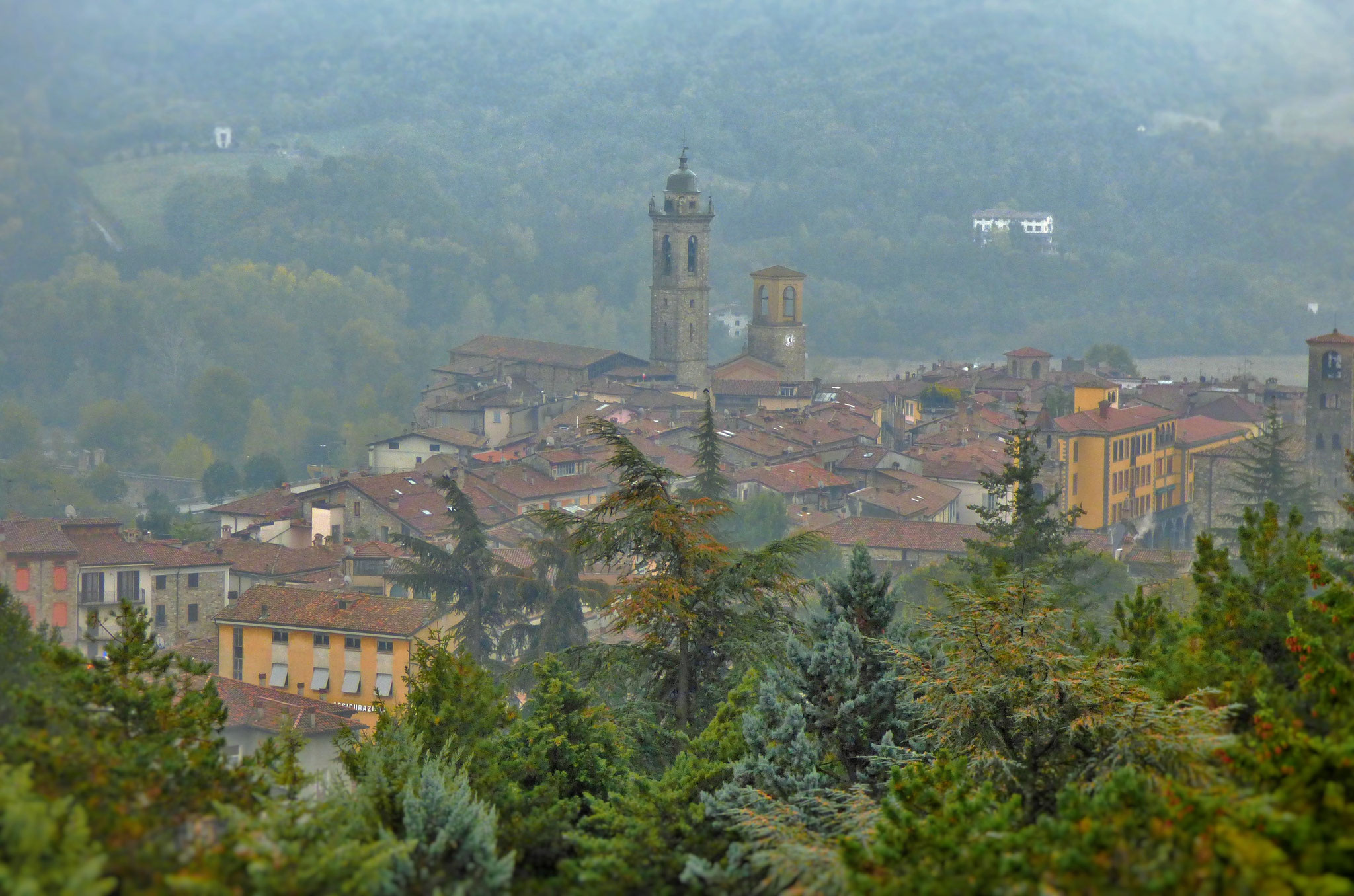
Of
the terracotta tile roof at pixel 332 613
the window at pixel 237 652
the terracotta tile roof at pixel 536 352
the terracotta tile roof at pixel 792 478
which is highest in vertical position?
the terracotta tile roof at pixel 536 352

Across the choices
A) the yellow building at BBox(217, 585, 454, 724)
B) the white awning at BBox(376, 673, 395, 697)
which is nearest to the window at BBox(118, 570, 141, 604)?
the yellow building at BBox(217, 585, 454, 724)

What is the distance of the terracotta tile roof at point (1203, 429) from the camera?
4597cm

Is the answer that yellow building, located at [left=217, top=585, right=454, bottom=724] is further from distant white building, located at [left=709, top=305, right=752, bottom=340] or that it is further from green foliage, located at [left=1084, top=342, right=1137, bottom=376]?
distant white building, located at [left=709, top=305, right=752, bottom=340]

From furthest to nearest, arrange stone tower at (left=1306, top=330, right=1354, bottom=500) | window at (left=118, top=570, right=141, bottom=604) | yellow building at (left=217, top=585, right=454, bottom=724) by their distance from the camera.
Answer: stone tower at (left=1306, top=330, right=1354, bottom=500) < window at (left=118, top=570, right=141, bottom=604) < yellow building at (left=217, top=585, right=454, bottom=724)

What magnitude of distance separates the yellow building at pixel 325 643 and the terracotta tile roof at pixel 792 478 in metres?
18.1

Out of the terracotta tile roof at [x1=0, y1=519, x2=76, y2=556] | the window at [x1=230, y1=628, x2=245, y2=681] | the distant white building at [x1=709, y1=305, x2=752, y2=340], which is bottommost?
the window at [x1=230, y1=628, x2=245, y2=681]

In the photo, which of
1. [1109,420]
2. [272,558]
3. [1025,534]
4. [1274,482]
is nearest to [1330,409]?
[1109,420]

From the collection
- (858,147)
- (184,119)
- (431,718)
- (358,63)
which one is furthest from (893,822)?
(358,63)

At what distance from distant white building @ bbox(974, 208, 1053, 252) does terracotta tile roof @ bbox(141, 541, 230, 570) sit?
79758 millimetres

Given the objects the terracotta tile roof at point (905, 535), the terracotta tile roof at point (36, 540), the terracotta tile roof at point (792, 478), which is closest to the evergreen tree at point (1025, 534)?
the terracotta tile roof at point (905, 535)

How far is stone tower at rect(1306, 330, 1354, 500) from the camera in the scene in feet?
142

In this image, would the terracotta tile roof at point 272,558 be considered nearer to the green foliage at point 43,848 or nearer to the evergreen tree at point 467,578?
the evergreen tree at point 467,578

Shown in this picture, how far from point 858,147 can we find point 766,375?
64167mm

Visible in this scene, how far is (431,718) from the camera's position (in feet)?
34.8
